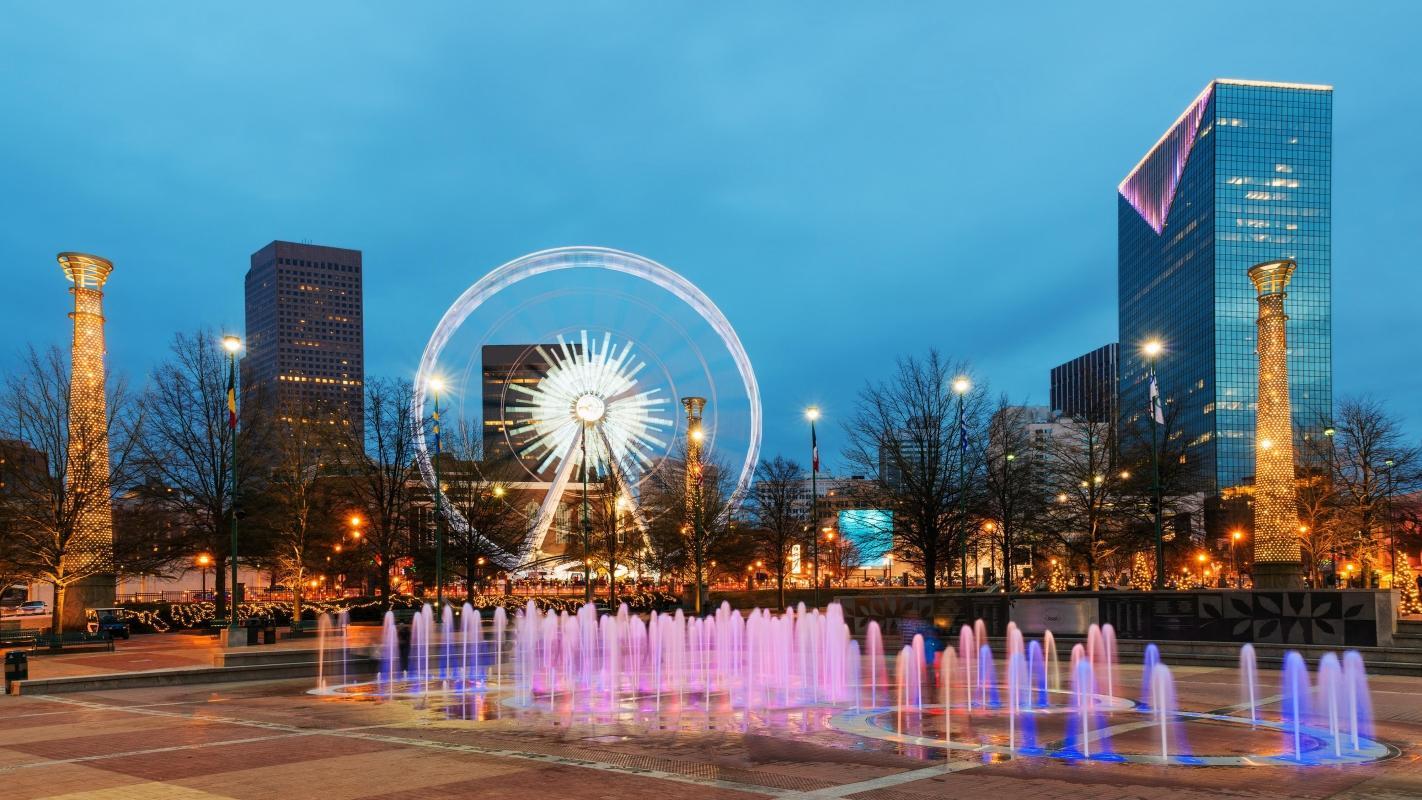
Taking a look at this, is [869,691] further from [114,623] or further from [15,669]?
[114,623]

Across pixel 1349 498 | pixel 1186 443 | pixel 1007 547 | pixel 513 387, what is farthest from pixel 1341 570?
pixel 513 387

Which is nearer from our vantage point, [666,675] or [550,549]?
[666,675]

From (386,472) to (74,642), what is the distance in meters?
15.2

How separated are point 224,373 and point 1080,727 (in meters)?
42.0

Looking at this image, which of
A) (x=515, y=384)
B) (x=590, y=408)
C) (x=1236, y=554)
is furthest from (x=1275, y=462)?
(x=1236, y=554)

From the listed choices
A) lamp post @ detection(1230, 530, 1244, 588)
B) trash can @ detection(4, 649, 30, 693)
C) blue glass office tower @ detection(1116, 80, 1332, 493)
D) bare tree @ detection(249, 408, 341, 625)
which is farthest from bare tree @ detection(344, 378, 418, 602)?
blue glass office tower @ detection(1116, 80, 1332, 493)

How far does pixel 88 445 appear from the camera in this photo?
122ft

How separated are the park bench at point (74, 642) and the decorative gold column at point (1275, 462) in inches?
1590

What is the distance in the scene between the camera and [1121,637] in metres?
29.6

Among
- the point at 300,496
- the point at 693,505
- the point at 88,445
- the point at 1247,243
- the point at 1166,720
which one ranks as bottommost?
the point at 1166,720

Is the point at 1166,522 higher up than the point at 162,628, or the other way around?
the point at 1166,522

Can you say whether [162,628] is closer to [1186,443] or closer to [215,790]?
[215,790]

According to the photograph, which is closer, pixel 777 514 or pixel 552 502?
pixel 552 502

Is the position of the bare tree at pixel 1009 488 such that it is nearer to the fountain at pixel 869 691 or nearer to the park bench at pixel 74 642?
the fountain at pixel 869 691
